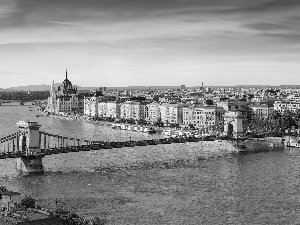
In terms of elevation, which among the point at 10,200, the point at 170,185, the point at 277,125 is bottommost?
the point at 170,185

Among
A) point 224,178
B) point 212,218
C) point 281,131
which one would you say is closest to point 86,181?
point 224,178

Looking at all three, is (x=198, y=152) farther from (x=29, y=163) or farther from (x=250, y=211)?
(x=250, y=211)

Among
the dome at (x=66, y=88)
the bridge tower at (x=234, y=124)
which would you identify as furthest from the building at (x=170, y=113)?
the dome at (x=66, y=88)

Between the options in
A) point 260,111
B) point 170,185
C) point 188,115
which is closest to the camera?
point 170,185

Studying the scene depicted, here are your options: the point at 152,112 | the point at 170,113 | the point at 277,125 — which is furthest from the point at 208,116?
the point at 152,112

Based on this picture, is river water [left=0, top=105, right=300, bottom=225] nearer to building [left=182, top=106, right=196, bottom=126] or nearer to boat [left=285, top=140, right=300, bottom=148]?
boat [left=285, top=140, right=300, bottom=148]

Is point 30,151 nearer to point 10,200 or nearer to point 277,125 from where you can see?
point 10,200

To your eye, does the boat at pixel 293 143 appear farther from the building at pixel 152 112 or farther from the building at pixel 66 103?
the building at pixel 66 103
